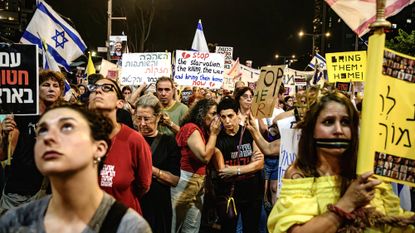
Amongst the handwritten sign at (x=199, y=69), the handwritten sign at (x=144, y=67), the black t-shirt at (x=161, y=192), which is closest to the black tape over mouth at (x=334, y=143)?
the black t-shirt at (x=161, y=192)

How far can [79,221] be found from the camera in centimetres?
233

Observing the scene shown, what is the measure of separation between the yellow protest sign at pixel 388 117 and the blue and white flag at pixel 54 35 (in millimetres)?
7015

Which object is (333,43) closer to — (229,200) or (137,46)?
(137,46)

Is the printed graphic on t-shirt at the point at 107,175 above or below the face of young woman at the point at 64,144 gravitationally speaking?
below

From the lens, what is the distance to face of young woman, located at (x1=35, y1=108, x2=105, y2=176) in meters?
2.27

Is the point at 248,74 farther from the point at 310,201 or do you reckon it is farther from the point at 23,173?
the point at 310,201

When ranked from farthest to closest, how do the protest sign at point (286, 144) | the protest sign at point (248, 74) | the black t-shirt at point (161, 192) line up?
the protest sign at point (248, 74) < the black t-shirt at point (161, 192) < the protest sign at point (286, 144)

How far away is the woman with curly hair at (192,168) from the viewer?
6.16 meters

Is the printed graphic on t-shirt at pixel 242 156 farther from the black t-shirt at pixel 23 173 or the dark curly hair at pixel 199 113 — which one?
the black t-shirt at pixel 23 173

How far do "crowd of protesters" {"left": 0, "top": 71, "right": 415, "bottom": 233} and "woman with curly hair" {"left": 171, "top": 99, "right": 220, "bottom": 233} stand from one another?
14 millimetres

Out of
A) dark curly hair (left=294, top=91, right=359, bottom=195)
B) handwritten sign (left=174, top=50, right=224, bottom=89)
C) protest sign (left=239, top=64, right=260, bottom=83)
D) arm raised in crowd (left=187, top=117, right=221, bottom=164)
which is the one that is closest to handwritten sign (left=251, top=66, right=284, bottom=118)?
arm raised in crowd (left=187, top=117, right=221, bottom=164)

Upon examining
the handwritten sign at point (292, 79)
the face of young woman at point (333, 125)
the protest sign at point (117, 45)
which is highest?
the protest sign at point (117, 45)

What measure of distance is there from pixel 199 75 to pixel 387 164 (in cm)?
1064

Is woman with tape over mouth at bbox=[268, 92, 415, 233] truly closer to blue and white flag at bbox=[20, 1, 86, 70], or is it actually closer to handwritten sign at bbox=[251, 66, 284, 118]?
handwritten sign at bbox=[251, 66, 284, 118]
